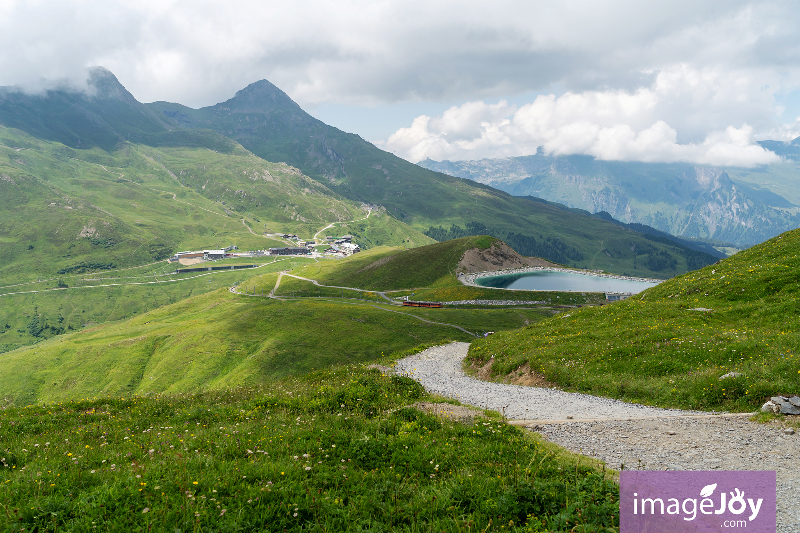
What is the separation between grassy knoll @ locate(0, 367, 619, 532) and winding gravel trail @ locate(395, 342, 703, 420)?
7.22 m

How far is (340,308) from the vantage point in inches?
5017

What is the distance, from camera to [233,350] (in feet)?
318

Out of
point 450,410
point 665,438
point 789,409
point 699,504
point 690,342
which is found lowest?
point 450,410

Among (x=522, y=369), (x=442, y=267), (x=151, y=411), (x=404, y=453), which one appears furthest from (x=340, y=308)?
(x=404, y=453)

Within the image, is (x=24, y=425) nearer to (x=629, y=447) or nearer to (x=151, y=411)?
(x=151, y=411)

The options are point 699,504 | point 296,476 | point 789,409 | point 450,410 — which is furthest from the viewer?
point 450,410

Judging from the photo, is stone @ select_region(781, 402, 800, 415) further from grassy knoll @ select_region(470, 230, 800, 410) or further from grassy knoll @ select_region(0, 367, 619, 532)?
grassy knoll @ select_region(0, 367, 619, 532)

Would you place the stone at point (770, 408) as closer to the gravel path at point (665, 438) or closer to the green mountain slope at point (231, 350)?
the gravel path at point (665, 438)

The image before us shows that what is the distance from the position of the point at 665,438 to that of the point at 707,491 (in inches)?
276

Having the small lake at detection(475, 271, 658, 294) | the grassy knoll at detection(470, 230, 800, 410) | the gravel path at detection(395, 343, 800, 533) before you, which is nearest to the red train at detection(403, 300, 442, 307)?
the small lake at detection(475, 271, 658, 294)

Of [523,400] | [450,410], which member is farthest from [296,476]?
[523,400]

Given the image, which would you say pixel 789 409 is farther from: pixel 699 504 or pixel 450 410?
pixel 450 410

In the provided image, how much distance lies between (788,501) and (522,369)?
22340 mm

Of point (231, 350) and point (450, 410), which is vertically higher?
point (450, 410)
